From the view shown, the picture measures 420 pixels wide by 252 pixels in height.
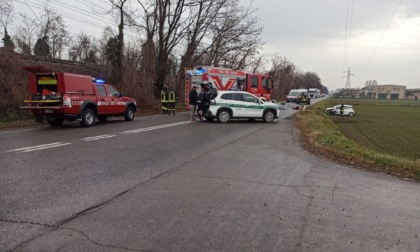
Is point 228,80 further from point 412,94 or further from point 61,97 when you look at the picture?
point 412,94

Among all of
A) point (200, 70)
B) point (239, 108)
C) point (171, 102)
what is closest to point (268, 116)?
point (239, 108)

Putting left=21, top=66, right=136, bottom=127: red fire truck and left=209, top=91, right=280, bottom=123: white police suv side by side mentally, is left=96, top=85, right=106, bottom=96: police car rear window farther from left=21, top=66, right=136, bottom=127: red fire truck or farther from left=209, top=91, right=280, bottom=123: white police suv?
left=209, top=91, right=280, bottom=123: white police suv

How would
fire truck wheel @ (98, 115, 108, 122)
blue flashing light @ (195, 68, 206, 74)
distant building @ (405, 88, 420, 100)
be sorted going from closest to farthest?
fire truck wheel @ (98, 115, 108, 122) → blue flashing light @ (195, 68, 206, 74) → distant building @ (405, 88, 420, 100)

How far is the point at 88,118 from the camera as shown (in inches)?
579

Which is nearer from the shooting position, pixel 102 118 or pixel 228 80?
pixel 102 118

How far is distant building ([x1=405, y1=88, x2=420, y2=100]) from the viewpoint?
17338 cm

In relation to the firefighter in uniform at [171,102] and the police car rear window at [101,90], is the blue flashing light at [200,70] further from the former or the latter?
the police car rear window at [101,90]

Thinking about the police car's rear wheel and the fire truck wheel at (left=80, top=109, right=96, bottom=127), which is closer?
the fire truck wheel at (left=80, top=109, right=96, bottom=127)

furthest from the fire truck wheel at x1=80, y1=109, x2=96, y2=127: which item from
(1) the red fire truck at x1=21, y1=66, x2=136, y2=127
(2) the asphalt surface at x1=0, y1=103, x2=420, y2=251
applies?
(2) the asphalt surface at x1=0, y1=103, x2=420, y2=251

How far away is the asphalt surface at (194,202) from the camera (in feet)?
12.7

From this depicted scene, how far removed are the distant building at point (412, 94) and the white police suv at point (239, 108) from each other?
183 metres

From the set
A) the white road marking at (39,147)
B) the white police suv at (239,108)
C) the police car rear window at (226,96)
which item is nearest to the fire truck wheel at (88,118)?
the white road marking at (39,147)

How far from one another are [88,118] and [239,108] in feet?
25.2

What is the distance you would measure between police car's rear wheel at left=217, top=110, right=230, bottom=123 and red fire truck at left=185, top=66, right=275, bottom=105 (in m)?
4.41
